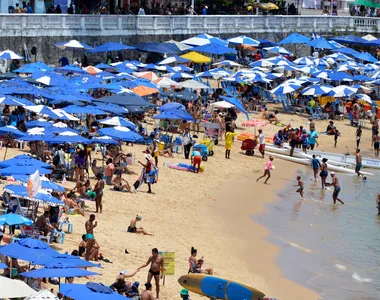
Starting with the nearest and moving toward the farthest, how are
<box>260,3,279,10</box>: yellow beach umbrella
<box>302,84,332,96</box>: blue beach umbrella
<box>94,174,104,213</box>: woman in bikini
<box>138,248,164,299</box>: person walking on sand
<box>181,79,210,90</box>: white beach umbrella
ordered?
<box>138,248,164,299</box>: person walking on sand
<box>94,174,104,213</box>: woman in bikini
<box>181,79,210,90</box>: white beach umbrella
<box>302,84,332,96</box>: blue beach umbrella
<box>260,3,279,10</box>: yellow beach umbrella

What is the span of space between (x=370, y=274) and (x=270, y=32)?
36089 mm

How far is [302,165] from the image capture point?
1547 inches

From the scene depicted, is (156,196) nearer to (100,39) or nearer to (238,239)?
(238,239)

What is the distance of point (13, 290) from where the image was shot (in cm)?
1714

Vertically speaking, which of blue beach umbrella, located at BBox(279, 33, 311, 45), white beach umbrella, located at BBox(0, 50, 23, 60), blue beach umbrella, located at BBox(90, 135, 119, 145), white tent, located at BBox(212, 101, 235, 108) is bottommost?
white tent, located at BBox(212, 101, 235, 108)

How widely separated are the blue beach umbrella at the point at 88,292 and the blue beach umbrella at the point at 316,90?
30781 millimetres

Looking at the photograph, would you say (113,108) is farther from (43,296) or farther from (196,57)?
(43,296)

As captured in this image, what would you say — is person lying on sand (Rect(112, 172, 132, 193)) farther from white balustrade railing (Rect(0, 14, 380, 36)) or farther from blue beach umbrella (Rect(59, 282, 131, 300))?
white balustrade railing (Rect(0, 14, 380, 36))

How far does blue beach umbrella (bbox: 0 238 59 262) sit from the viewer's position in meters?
19.2

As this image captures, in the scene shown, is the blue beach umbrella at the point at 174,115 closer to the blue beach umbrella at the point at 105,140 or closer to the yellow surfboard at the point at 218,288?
the blue beach umbrella at the point at 105,140

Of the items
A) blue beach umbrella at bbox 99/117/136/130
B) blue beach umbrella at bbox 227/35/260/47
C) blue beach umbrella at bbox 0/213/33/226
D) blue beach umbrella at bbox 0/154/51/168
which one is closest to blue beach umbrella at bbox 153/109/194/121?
blue beach umbrella at bbox 99/117/136/130

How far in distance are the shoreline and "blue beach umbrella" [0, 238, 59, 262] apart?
589cm

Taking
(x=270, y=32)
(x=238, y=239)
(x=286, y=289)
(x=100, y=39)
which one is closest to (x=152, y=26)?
(x=100, y=39)

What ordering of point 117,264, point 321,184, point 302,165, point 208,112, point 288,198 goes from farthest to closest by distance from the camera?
1. point 208,112
2. point 302,165
3. point 321,184
4. point 288,198
5. point 117,264
